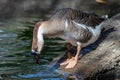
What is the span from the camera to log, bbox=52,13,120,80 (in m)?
6.31

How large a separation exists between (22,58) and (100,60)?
1896mm

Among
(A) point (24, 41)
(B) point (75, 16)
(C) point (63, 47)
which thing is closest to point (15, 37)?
(A) point (24, 41)

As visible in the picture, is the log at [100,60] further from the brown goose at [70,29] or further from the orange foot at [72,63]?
the brown goose at [70,29]

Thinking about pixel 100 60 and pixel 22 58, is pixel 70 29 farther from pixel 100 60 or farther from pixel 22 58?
pixel 22 58

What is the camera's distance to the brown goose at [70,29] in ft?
21.0

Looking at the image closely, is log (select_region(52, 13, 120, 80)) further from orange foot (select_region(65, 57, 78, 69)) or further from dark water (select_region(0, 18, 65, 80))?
dark water (select_region(0, 18, 65, 80))

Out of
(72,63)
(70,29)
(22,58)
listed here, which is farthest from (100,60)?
(22,58)

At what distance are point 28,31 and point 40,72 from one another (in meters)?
3.67

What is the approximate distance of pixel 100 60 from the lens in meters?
6.59

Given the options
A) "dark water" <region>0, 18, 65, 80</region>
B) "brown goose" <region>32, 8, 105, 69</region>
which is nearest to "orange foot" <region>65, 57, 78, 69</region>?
"brown goose" <region>32, 8, 105, 69</region>

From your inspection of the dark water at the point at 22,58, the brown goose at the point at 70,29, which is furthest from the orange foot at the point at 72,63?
the dark water at the point at 22,58

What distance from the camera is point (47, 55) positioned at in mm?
A: 8133

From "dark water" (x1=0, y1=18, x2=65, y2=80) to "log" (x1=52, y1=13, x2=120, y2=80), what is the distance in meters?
0.27

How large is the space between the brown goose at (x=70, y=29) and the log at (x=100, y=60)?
0.21 meters
